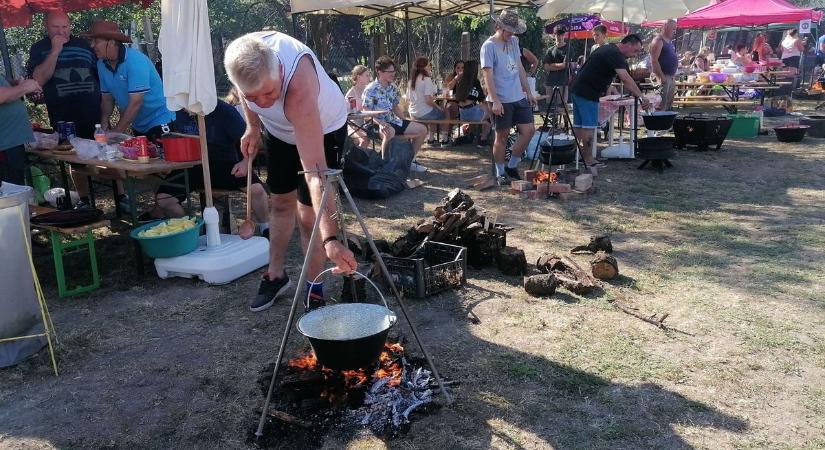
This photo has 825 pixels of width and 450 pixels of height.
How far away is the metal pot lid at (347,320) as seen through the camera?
10.4 ft

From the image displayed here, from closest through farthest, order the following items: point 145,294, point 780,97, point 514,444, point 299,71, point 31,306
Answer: point 514,444, point 299,71, point 31,306, point 145,294, point 780,97

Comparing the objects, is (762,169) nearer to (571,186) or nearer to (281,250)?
(571,186)

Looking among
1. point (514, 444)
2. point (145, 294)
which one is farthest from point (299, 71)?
point (145, 294)

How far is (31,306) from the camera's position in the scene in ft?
13.0

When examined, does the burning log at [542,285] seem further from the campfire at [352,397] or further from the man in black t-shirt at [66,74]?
the man in black t-shirt at [66,74]

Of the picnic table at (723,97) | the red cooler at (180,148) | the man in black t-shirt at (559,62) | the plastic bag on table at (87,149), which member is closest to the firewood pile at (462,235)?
the red cooler at (180,148)

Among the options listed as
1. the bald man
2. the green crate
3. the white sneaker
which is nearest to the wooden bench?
the bald man

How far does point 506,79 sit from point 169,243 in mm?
4429

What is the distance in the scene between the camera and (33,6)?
6816 mm

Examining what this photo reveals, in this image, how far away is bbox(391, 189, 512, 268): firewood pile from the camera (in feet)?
16.7

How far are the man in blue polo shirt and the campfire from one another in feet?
12.0

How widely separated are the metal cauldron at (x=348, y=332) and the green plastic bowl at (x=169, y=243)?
2.34 m

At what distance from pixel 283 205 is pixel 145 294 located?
154cm

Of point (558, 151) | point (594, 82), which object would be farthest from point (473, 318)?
point (594, 82)
